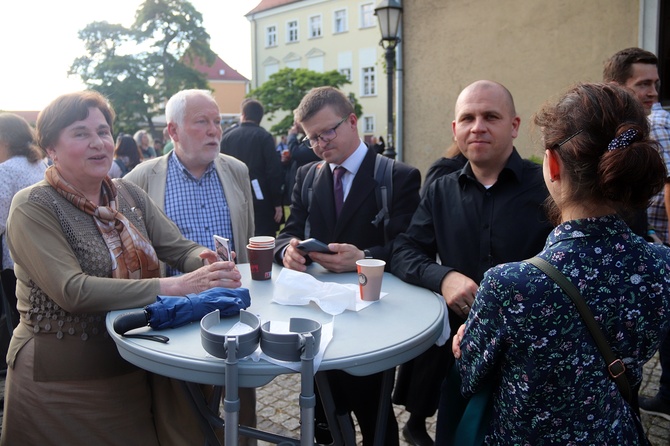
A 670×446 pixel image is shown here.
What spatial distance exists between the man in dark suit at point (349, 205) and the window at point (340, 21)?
3785 centimetres

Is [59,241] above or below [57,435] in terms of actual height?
above

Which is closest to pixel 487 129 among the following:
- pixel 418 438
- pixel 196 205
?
pixel 196 205

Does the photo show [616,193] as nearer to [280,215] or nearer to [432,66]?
[280,215]

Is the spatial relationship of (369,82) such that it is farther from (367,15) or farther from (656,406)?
(656,406)

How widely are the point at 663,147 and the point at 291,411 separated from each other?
290cm

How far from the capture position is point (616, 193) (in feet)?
4.23

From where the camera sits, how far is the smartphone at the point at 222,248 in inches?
83.4

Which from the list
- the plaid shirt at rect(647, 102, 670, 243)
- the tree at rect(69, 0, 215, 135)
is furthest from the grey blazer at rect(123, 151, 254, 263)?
the tree at rect(69, 0, 215, 135)

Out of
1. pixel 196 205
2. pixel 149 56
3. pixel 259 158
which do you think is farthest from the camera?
pixel 149 56

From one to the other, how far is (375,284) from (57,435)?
1389 millimetres

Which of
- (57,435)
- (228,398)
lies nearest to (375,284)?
(228,398)

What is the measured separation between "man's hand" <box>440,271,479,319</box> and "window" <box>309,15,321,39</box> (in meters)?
40.1

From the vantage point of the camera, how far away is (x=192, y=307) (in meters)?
1.74

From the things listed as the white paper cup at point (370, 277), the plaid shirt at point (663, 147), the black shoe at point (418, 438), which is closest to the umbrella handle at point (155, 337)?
the white paper cup at point (370, 277)
